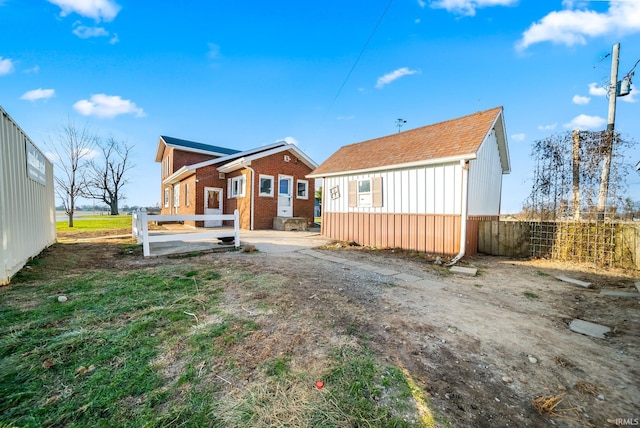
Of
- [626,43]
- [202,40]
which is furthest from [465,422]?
[626,43]

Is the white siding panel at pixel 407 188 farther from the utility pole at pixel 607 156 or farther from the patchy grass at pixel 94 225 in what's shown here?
the patchy grass at pixel 94 225

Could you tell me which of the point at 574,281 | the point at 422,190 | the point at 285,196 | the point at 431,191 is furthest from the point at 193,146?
the point at 574,281

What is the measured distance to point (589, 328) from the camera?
3184mm

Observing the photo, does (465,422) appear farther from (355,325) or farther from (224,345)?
(224,345)

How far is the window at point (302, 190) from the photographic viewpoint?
54.3ft

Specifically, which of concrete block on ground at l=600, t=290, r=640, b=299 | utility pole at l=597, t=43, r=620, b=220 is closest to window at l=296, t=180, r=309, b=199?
utility pole at l=597, t=43, r=620, b=220

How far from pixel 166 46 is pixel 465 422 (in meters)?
14.6

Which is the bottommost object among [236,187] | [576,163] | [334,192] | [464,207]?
[464,207]

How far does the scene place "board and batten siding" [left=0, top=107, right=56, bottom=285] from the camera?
171 inches

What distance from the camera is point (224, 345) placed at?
7.99 feet

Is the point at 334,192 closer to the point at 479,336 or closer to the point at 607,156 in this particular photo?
the point at 479,336

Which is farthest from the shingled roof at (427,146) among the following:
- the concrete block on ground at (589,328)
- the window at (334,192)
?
the concrete block on ground at (589,328)

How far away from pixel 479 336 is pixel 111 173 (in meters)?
39.4

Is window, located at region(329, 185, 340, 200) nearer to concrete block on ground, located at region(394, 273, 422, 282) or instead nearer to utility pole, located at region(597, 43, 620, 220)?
concrete block on ground, located at region(394, 273, 422, 282)
